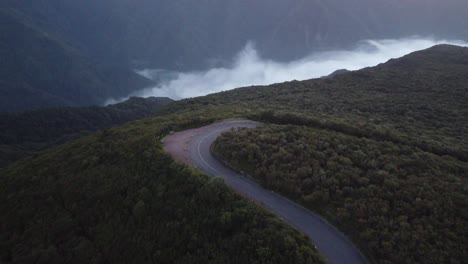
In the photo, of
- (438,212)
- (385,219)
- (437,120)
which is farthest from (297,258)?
(437,120)

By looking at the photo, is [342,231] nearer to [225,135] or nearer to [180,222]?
[180,222]

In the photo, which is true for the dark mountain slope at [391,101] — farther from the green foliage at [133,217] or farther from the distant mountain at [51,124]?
the distant mountain at [51,124]

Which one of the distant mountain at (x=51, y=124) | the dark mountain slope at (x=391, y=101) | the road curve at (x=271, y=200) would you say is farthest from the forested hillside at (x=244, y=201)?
the distant mountain at (x=51, y=124)

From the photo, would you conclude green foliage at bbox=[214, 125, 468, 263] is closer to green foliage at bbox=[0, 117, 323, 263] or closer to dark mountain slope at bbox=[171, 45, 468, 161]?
green foliage at bbox=[0, 117, 323, 263]

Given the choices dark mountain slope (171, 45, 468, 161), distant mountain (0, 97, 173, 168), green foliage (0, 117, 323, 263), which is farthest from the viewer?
distant mountain (0, 97, 173, 168)

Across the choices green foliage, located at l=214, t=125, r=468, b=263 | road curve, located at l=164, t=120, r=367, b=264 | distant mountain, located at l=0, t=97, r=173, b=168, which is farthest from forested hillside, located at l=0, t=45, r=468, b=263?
distant mountain, located at l=0, t=97, r=173, b=168

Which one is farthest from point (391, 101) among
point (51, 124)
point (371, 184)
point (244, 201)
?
point (51, 124)
